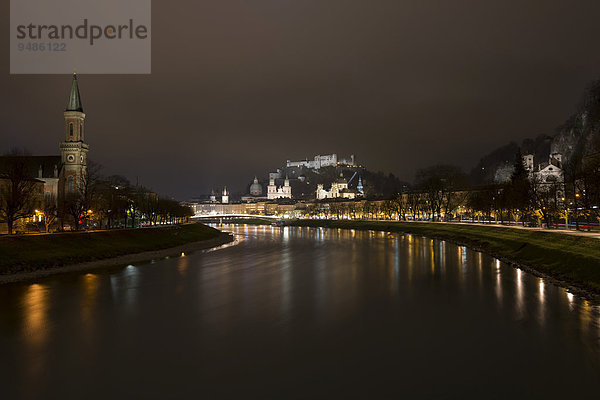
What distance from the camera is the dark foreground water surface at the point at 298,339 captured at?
33.7ft

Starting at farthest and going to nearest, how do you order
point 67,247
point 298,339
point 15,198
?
1. point 15,198
2. point 67,247
3. point 298,339

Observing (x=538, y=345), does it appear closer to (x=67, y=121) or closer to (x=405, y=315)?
(x=405, y=315)

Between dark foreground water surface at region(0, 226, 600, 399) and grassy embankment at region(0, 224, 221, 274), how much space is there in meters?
5.55

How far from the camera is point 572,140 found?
111m

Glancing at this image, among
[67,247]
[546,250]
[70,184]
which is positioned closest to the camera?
[546,250]

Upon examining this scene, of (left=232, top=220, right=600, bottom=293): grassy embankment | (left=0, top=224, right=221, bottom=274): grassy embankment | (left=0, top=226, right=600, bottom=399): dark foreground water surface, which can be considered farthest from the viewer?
(left=0, top=224, right=221, bottom=274): grassy embankment

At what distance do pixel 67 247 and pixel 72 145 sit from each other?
160 ft

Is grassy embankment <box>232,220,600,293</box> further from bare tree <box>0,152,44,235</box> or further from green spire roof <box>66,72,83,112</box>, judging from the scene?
green spire roof <box>66,72,83,112</box>

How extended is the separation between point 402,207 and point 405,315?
A: 90.0 m

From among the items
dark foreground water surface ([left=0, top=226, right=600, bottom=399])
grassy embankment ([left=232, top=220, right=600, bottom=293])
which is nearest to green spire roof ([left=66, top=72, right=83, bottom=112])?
dark foreground water surface ([left=0, top=226, right=600, bottom=399])

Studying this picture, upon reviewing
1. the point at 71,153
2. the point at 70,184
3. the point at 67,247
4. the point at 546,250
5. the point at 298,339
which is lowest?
the point at 298,339

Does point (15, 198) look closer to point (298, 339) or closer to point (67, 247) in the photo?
point (67, 247)

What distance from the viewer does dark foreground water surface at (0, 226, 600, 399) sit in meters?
10.3

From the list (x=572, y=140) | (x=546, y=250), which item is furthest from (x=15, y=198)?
(x=572, y=140)
